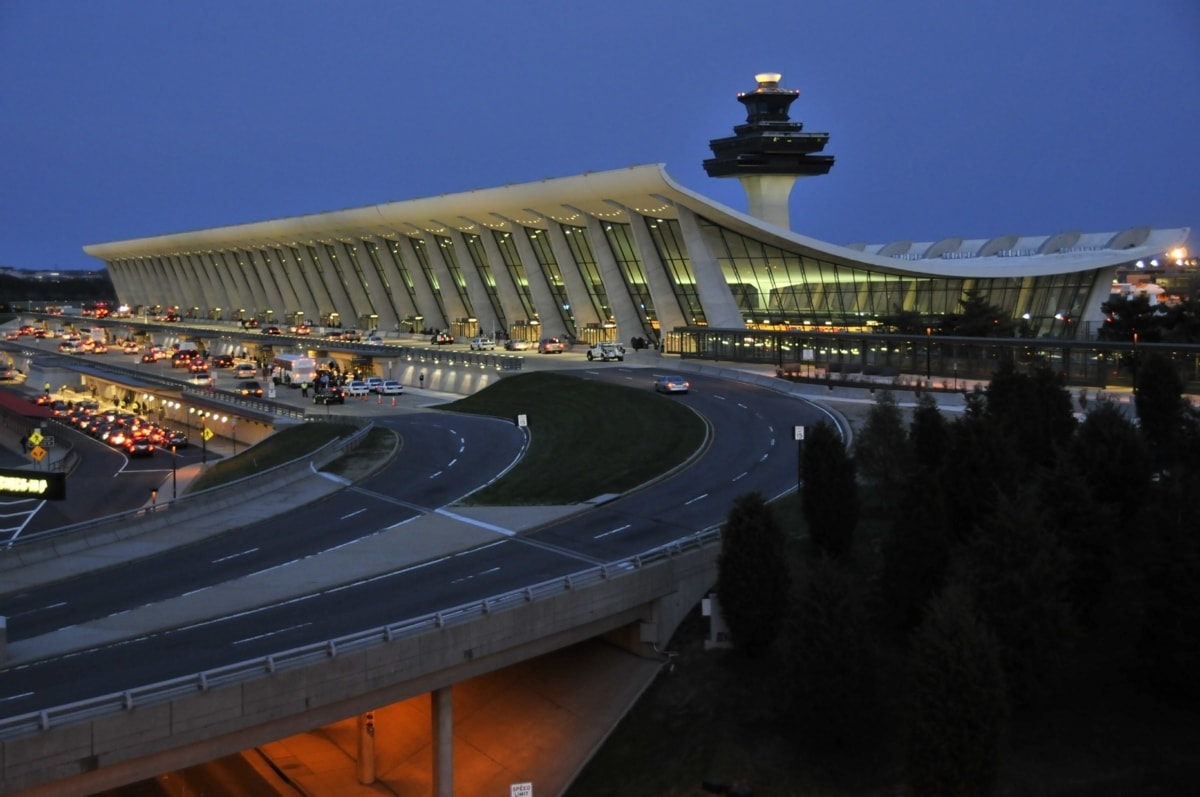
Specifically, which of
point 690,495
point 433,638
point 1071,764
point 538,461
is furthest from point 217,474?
point 1071,764

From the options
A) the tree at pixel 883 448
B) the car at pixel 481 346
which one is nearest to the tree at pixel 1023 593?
the tree at pixel 883 448

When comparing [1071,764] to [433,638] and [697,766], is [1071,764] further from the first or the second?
[433,638]

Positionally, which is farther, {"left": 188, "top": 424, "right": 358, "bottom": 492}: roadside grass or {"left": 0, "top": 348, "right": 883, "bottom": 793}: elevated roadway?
{"left": 188, "top": 424, "right": 358, "bottom": 492}: roadside grass

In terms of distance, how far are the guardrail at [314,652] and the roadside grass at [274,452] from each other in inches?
1002

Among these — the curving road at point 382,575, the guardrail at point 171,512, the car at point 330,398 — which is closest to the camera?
the curving road at point 382,575

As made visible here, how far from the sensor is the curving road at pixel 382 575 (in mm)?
20156

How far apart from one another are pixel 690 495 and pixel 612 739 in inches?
444

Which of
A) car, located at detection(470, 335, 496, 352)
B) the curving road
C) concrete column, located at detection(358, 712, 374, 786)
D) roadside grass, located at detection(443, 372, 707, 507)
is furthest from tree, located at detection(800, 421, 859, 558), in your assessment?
car, located at detection(470, 335, 496, 352)

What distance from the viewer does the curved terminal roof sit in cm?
6925

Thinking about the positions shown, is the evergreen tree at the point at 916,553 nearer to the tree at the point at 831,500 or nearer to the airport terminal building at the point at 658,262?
the tree at the point at 831,500

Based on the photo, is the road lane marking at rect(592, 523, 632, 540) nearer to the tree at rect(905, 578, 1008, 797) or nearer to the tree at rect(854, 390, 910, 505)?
the tree at rect(854, 390, 910, 505)

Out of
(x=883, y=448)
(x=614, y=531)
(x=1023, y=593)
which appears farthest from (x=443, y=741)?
(x=883, y=448)

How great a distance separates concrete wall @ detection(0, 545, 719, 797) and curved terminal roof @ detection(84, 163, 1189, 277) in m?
44.5

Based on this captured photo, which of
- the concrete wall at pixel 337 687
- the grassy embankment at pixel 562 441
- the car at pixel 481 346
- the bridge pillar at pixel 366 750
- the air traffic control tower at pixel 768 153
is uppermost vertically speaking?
the air traffic control tower at pixel 768 153
